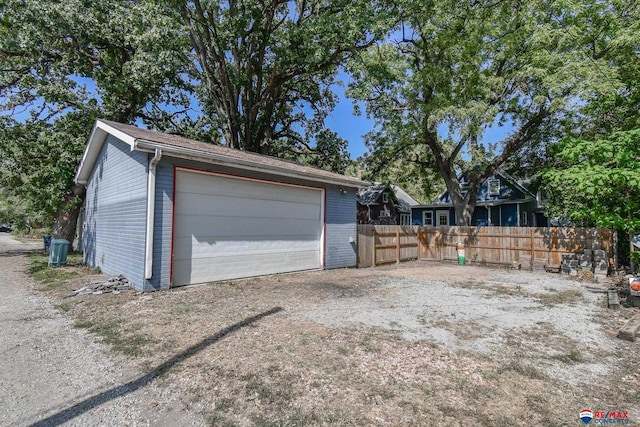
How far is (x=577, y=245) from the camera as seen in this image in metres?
10.4

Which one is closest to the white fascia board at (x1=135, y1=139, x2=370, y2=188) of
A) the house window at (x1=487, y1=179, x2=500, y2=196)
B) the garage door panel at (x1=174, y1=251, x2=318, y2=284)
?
the garage door panel at (x1=174, y1=251, x2=318, y2=284)

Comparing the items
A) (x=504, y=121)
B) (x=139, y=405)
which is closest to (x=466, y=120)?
(x=504, y=121)

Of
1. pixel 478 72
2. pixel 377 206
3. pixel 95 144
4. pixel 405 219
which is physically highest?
pixel 478 72

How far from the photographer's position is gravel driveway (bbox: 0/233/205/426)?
2449 mm

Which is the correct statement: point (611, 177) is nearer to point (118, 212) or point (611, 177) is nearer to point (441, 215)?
point (118, 212)

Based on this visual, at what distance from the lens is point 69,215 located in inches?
570

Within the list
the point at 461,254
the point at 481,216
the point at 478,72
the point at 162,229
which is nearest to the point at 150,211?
the point at 162,229

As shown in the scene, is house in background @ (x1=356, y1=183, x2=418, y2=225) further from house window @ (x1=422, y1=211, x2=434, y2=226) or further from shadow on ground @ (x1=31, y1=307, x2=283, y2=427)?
shadow on ground @ (x1=31, y1=307, x2=283, y2=427)

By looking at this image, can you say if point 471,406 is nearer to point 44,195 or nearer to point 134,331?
point 134,331

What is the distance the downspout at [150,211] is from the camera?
630cm

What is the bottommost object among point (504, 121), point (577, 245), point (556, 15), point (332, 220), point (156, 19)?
point (577, 245)

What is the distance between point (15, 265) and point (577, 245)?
62.8 feet

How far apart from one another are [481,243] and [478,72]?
7.39m

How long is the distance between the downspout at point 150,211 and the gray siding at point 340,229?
5148 mm
